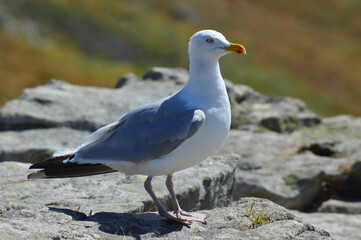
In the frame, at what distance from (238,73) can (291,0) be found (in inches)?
1014

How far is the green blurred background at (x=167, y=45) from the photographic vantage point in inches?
1394

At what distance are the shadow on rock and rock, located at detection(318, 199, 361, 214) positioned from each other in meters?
4.68

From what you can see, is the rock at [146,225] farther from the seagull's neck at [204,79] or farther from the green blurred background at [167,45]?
the green blurred background at [167,45]

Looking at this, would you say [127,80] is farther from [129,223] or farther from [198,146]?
[129,223]

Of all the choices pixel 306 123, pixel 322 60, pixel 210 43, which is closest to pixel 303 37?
pixel 322 60

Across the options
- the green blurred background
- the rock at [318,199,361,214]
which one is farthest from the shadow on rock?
the green blurred background

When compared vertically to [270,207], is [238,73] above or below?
above

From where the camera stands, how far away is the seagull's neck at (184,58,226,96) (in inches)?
303

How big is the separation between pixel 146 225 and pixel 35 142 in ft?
16.8

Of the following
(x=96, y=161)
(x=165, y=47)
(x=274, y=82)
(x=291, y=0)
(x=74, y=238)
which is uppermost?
(x=291, y=0)

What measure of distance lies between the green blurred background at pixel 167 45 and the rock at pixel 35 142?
611 inches

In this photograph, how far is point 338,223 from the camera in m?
10.2

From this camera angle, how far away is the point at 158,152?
7.42 meters

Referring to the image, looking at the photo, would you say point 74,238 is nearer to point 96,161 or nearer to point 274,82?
point 96,161
